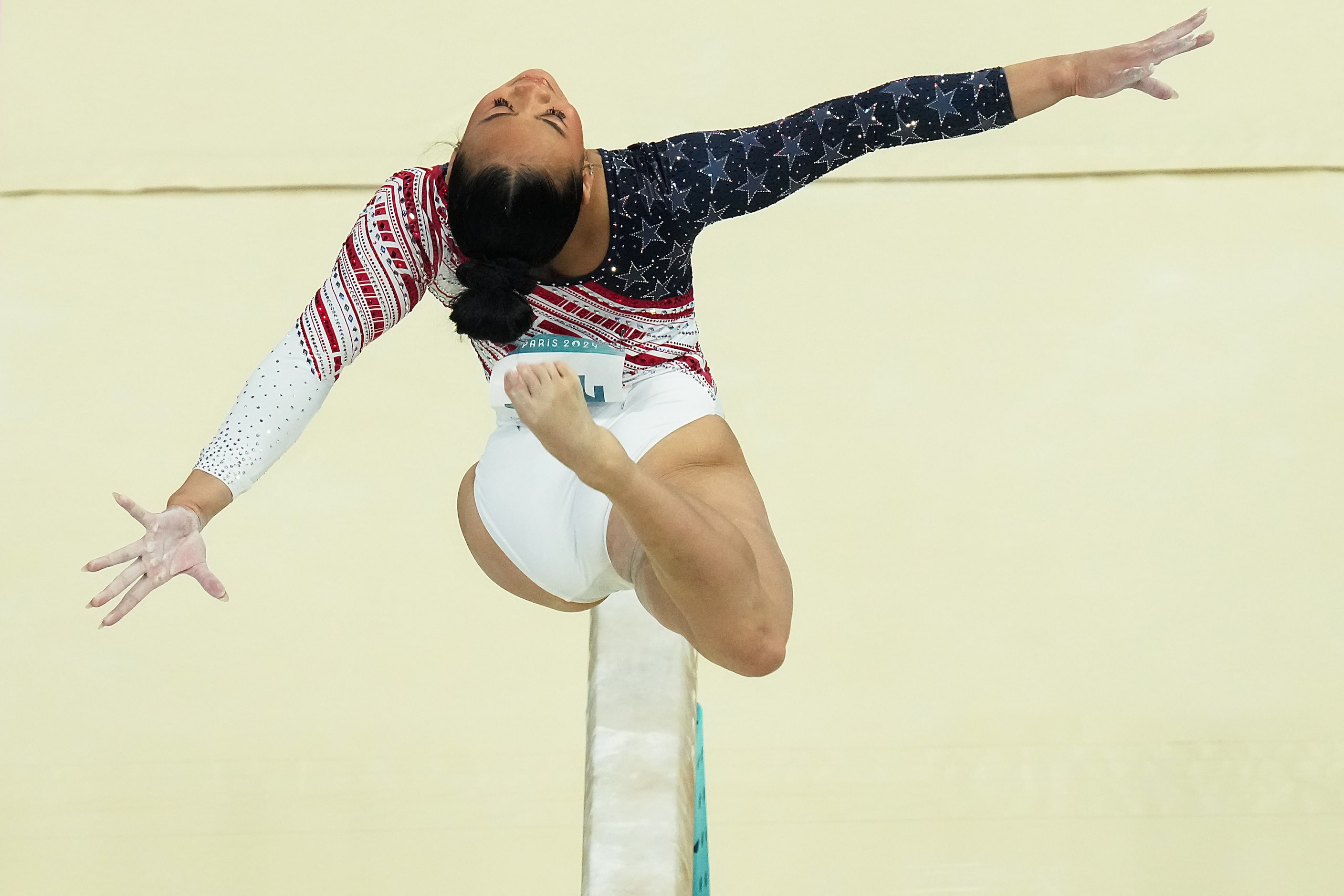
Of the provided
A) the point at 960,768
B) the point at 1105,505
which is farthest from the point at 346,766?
the point at 1105,505

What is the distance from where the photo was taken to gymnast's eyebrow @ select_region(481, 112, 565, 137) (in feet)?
5.74

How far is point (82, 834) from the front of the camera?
2.61 metres

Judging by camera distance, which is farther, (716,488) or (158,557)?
(716,488)

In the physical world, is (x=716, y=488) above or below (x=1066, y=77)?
below

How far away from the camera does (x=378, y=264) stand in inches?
75.0

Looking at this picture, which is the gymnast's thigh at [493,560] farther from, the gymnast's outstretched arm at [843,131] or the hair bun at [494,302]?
the gymnast's outstretched arm at [843,131]

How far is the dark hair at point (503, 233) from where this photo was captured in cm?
169

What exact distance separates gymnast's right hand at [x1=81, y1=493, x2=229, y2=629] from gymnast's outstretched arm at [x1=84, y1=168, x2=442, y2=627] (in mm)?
89

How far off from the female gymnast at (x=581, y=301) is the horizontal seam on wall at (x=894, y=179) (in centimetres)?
132

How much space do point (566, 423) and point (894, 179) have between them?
84.0 inches

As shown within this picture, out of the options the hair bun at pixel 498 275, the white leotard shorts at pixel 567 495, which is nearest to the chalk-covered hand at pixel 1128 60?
the white leotard shorts at pixel 567 495

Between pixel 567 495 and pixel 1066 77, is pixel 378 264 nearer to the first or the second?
pixel 567 495

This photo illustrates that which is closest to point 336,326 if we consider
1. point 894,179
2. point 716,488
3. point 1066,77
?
point 716,488

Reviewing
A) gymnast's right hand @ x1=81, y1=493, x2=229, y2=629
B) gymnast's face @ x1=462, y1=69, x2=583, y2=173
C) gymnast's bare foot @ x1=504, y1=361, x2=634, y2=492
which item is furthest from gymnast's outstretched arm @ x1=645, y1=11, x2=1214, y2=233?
gymnast's right hand @ x1=81, y1=493, x2=229, y2=629
